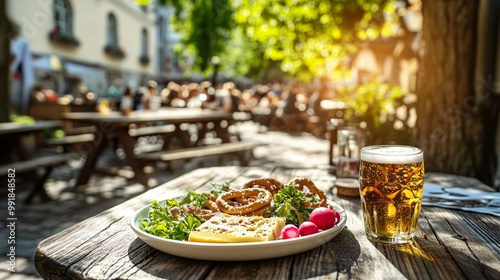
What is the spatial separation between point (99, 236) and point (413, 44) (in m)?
11.2

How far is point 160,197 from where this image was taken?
6.15 ft

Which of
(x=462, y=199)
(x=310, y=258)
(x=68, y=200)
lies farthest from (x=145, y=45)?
(x=310, y=258)

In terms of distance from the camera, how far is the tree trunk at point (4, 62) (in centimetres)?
658

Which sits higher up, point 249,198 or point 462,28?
point 462,28

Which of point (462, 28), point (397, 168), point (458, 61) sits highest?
point (462, 28)

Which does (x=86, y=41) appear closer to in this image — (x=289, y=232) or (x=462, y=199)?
(x=462, y=199)

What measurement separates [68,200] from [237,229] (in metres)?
5.01

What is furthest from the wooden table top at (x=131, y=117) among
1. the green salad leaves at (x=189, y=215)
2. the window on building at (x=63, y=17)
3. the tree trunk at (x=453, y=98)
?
the window on building at (x=63, y=17)

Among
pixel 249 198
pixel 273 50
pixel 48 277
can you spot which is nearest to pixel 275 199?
pixel 249 198

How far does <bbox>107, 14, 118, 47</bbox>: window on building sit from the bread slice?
1030 inches

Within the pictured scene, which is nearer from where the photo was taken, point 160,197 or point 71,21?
point 160,197

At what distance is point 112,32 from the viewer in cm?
2642

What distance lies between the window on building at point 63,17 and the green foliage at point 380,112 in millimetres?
17612

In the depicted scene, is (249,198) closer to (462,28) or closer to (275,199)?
(275,199)
